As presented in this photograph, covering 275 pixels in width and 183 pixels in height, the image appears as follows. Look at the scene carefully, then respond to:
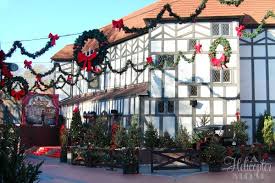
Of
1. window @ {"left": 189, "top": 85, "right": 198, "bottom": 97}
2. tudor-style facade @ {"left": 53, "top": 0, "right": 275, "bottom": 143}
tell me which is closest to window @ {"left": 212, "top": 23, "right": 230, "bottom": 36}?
tudor-style facade @ {"left": 53, "top": 0, "right": 275, "bottom": 143}

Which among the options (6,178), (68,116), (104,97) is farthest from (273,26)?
(6,178)

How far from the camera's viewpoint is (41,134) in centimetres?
3183

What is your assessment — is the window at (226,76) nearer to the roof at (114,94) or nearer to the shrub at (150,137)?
the roof at (114,94)

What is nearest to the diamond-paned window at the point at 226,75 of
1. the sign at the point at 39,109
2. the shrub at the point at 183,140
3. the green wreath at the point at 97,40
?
the shrub at the point at 183,140

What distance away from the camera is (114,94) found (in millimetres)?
27297

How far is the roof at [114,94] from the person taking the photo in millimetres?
24589

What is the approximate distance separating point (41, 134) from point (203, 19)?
16.6 m

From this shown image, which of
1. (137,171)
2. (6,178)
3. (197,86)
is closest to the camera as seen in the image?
(6,178)

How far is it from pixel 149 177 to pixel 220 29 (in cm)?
1261

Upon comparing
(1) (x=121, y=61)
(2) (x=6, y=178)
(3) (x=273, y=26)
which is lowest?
(2) (x=6, y=178)

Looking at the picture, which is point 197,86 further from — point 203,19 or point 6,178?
point 6,178

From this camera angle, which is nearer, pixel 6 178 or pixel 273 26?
pixel 6 178

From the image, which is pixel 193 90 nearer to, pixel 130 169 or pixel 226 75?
pixel 226 75

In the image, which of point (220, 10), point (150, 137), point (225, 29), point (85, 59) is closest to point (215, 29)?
point (225, 29)
